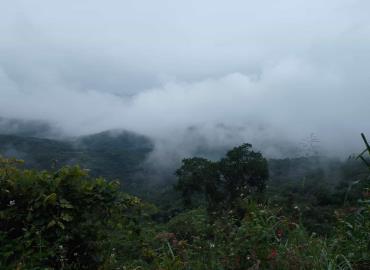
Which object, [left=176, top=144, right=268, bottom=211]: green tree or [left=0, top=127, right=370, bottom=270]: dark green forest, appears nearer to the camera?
[left=0, top=127, right=370, bottom=270]: dark green forest

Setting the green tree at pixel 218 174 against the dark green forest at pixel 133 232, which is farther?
the green tree at pixel 218 174

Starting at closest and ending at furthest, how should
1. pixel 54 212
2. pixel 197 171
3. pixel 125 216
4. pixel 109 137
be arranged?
pixel 54 212
pixel 125 216
pixel 197 171
pixel 109 137

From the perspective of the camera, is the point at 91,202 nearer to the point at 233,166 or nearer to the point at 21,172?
the point at 21,172

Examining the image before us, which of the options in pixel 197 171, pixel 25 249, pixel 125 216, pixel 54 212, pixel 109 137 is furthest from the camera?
pixel 109 137

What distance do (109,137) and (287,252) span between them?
17028 cm

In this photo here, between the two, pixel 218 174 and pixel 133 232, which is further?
pixel 218 174

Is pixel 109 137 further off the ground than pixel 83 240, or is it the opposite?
pixel 109 137

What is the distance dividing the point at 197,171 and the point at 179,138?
14863 centimetres

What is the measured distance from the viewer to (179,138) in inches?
7077

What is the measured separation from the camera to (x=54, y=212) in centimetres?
396

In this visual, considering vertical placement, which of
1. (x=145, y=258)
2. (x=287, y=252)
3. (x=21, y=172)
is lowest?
(x=145, y=258)

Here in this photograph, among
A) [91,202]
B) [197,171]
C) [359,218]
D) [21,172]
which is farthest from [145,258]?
[197,171]

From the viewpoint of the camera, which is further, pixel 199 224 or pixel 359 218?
pixel 199 224

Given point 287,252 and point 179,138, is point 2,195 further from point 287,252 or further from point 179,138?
point 179,138
